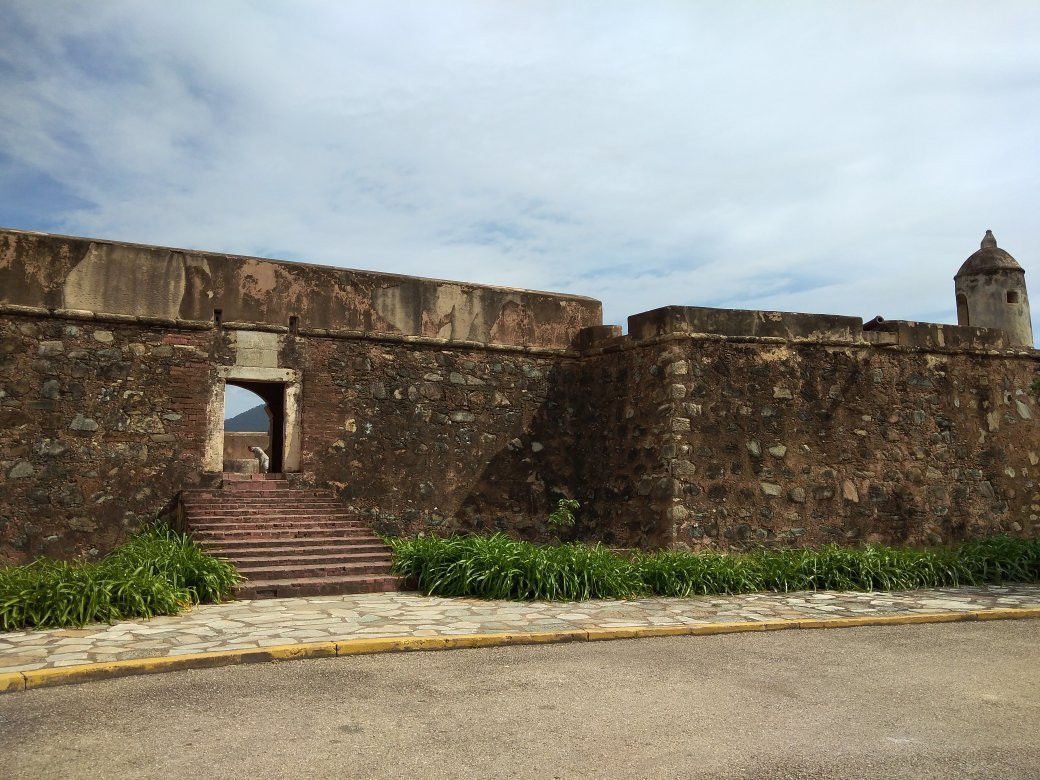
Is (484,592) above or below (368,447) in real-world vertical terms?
below

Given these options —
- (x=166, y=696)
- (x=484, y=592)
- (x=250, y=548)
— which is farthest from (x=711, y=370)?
(x=166, y=696)

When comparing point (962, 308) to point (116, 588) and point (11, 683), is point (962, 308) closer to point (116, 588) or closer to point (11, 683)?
point (116, 588)

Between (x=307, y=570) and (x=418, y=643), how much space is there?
8.29 feet

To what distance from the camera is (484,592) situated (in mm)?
7672

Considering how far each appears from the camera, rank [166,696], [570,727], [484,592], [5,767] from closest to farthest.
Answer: [5,767]
[570,727]
[166,696]
[484,592]

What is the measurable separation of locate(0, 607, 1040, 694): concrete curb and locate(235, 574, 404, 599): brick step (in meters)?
2.10

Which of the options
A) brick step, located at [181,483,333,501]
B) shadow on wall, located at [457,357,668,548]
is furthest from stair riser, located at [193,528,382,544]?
shadow on wall, located at [457,357,668,548]

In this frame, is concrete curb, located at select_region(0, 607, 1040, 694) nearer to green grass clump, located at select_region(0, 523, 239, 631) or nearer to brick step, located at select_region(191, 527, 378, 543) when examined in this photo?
green grass clump, located at select_region(0, 523, 239, 631)

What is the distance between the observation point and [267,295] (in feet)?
32.7

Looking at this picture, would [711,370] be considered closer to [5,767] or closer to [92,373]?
[92,373]

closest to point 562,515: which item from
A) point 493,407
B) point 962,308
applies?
point 493,407

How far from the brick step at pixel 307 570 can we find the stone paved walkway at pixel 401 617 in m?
0.42

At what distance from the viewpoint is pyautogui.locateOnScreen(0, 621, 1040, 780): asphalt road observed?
361 centimetres

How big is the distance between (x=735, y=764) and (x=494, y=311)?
26.1ft
